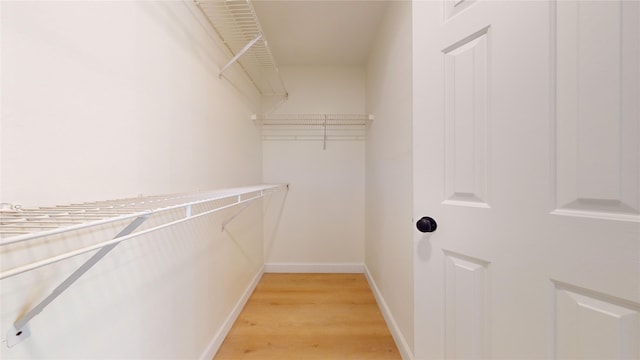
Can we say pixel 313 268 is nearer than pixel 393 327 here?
No

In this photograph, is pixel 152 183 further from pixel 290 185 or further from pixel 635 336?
pixel 290 185

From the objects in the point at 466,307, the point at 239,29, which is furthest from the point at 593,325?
the point at 239,29

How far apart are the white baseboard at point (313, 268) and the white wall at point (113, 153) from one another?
1245mm

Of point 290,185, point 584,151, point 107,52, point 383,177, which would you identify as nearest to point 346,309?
point 383,177

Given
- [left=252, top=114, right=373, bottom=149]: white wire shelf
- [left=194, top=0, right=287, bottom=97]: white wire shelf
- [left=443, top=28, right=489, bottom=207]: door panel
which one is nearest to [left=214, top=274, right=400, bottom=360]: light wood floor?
[left=443, top=28, right=489, bottom=207]: door panel

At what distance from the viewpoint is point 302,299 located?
2.08 m

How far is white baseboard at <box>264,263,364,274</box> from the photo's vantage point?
2670 mm

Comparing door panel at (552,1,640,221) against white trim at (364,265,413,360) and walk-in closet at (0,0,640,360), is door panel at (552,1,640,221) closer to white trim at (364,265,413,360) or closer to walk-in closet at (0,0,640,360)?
walk-in closet at (0,0,640,360)

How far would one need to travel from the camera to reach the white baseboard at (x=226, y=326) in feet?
4.50

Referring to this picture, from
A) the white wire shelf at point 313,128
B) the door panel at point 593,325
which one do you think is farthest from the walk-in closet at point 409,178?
the white wire shelf at point 313,128

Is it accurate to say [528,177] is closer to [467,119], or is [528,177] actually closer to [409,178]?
[467,119]

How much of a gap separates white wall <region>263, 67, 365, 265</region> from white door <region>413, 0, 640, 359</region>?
1801 mm

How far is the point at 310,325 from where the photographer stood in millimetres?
1729

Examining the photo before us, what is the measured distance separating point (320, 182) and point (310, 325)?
143 cm
